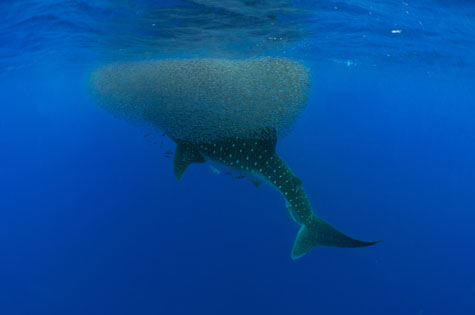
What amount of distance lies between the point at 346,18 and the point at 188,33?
602 cm

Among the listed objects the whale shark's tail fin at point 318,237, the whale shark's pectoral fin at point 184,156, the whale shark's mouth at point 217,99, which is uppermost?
the whale shark's mouth at point 217,99

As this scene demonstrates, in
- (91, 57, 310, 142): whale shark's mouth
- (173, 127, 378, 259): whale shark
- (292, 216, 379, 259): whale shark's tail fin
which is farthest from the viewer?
(91, 57, 310, 142): whale shark's mouth

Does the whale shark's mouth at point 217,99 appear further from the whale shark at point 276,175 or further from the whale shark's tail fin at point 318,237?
the whale shark's tail fin at point 318,237

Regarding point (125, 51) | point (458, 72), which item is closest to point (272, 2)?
point (125, 51)

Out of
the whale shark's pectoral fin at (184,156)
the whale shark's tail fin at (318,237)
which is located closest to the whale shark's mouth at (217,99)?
the whale shark's pectoral fin at (184,156)

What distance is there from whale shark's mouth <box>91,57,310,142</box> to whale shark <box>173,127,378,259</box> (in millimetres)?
223

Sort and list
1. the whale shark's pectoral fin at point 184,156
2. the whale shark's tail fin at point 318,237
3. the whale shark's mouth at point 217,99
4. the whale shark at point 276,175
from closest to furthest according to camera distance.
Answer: the whale shark's tail fin at point 318,237, the whale shark at point 276,175, the whale shark's mouth at point 217,99, the whale shark's pectoral fin at point 184,156

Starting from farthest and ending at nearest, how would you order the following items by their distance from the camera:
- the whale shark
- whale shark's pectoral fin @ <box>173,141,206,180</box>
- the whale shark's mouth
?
whale shark's pectoral fin @ <box>173,141,206,180</box>, the whale shark's mouth, the whale shark

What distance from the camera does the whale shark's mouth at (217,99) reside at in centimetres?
523

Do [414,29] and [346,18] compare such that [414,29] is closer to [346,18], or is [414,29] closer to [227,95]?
[346,18]

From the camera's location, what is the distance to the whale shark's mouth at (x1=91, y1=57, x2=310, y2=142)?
17.1 feet

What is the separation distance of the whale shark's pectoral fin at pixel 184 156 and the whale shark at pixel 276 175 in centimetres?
62

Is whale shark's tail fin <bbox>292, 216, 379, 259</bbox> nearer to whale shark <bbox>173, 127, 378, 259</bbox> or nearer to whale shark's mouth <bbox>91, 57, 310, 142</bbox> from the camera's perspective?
whale shark <bbox>173, 127, 378, 259</bbox>

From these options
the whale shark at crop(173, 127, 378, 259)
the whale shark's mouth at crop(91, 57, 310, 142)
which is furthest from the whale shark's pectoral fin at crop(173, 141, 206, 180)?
the whale shark at crop(173, 127, 378, 259)
